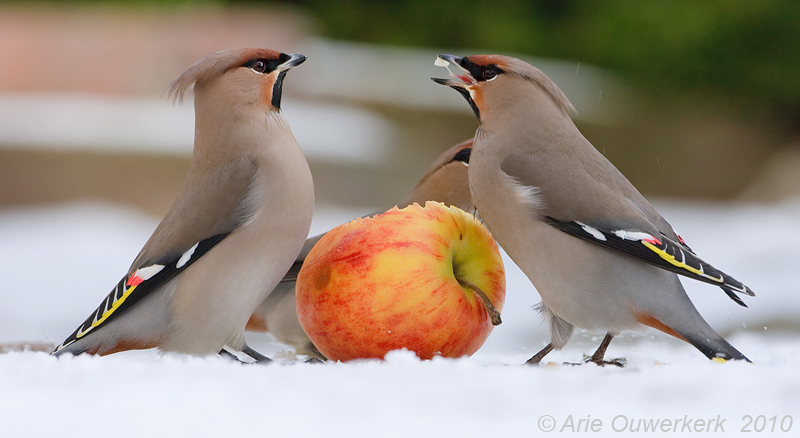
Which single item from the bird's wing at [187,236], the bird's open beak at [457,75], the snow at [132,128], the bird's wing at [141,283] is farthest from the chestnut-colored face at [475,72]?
the snow at [132,128]

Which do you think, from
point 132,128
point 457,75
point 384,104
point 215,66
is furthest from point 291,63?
point 384,104

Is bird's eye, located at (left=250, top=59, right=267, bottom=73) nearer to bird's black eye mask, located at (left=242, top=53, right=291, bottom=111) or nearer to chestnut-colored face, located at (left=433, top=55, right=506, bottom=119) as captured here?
bird's black eye mask, located at (left=242, top=53, right=291, bottom=111)

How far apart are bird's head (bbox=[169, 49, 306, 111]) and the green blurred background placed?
5.42 meters

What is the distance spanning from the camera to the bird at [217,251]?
5.61 ft

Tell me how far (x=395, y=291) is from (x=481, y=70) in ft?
2.10

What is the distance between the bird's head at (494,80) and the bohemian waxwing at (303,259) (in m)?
0.40

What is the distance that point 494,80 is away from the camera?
2008 millimetres

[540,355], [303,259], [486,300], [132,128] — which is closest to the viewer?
[486,300]

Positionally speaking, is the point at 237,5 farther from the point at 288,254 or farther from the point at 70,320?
the point at 288,254

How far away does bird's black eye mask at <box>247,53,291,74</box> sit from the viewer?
1842 millimetres

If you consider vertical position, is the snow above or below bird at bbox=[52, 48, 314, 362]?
below

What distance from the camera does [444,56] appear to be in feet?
6.49

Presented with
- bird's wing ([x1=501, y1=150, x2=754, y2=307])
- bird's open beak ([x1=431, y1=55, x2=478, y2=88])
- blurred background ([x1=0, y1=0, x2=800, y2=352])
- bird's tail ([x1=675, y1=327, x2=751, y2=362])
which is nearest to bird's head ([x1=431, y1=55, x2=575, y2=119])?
bird's open beak ([x1=431, y1=55, x2=478, y2=88])

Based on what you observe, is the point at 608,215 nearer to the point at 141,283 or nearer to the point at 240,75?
the point at 240,75
